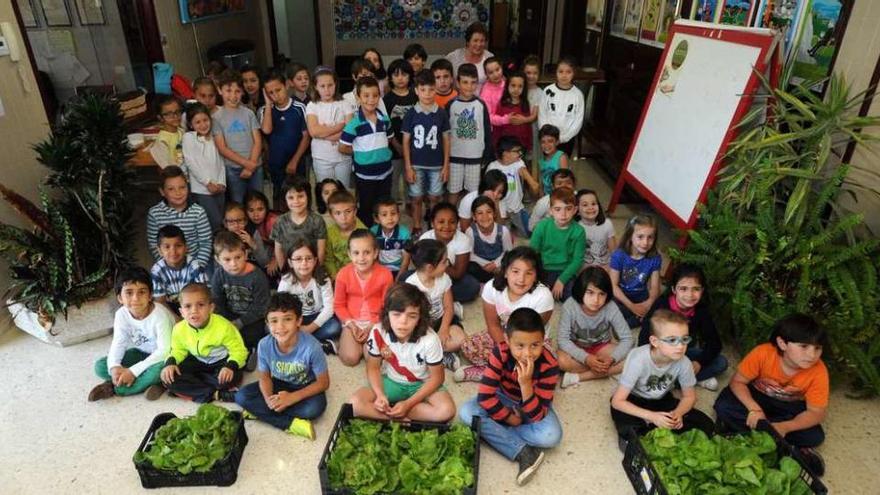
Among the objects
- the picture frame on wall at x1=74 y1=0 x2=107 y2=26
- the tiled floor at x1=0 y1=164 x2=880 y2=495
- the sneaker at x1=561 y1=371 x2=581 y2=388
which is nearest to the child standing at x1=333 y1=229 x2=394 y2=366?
the tiled floor at x1=0 y1=164 x2=880 y2=495

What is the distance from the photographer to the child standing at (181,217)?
3033 millimetres

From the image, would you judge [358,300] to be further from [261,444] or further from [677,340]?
[677,340]

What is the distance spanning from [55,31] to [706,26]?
214 inches

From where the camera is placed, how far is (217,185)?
11.2 feet

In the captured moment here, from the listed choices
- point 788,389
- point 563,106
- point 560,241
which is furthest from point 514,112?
point 788,389

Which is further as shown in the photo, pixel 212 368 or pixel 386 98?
pixel 386 98

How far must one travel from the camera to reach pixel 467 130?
3.63 m

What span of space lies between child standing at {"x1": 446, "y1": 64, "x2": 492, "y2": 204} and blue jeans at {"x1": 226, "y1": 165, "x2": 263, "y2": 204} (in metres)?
1.32

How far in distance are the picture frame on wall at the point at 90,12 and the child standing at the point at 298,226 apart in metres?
3.49

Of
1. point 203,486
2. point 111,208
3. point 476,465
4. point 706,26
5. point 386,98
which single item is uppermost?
→ point 706,26

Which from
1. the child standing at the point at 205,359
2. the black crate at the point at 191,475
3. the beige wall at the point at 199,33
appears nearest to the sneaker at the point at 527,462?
the black crate at the point at 191,475

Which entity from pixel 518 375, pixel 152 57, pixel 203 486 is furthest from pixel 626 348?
pixel 152 57

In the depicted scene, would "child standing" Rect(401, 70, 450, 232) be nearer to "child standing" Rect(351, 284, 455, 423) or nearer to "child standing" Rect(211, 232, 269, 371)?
"child standing" Rect(211, 232, 269, 371)

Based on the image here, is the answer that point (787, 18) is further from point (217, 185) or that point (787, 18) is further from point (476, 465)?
point (217, 185)
